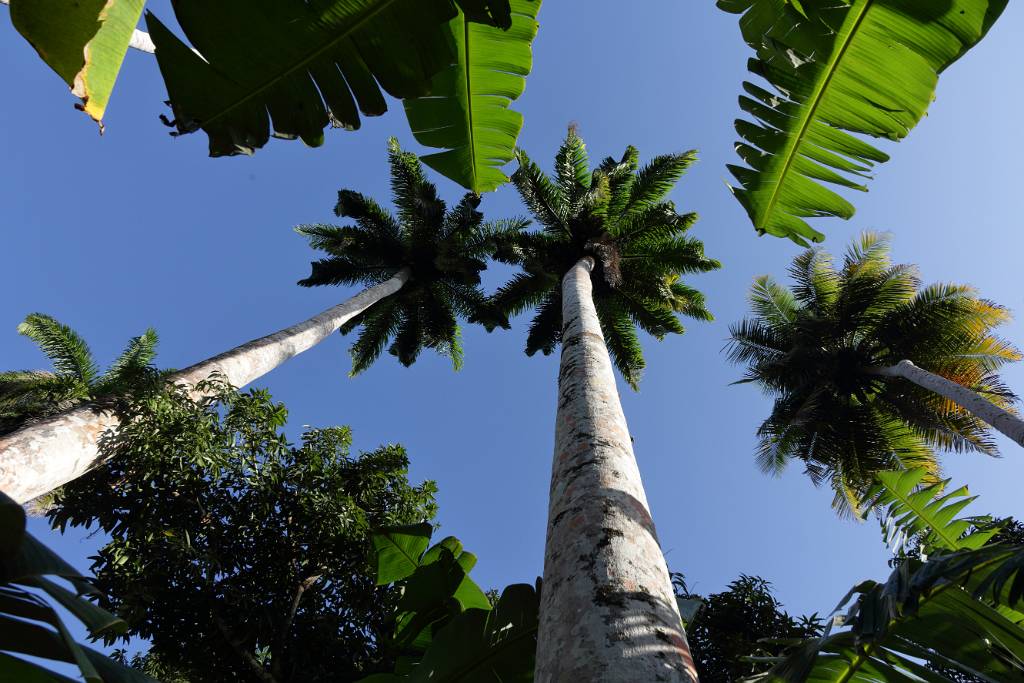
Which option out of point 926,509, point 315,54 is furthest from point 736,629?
point 315,54

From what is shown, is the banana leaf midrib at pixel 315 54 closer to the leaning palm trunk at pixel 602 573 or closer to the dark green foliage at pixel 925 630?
the leaning palm trunk at pixel 602 573

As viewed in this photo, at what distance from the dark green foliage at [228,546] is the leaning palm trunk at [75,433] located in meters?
0.33

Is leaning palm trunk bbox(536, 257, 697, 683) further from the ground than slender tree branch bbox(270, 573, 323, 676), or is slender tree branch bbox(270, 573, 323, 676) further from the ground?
slender tree branch bbox(270, 573, 323, 676)

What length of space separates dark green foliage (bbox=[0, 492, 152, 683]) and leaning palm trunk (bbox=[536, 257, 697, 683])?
4.03 feet

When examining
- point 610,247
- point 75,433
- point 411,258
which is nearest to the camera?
point 75,433

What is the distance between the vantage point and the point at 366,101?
343cm

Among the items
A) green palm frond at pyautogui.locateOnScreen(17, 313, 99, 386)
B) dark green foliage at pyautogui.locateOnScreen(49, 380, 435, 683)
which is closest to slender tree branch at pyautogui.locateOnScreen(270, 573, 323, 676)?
dark green foliage at pyautogui.locateOnScreen(49, 380, 435, 683)

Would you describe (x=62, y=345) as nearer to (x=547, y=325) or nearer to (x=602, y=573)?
(x=547, y=325)

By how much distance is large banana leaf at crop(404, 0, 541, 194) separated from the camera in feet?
13.9

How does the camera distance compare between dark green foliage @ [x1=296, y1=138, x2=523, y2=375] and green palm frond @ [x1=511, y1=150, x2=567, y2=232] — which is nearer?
green palm frond @ [x1=511, y1=150, x2=567, y2=232]

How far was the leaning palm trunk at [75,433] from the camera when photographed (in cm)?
511

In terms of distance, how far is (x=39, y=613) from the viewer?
3.81ft

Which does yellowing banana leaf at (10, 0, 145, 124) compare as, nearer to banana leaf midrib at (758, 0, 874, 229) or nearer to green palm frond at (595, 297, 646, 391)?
banana leaf midrib at (758, 0, 874, 229)

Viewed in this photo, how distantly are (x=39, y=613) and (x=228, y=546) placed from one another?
762 cm
